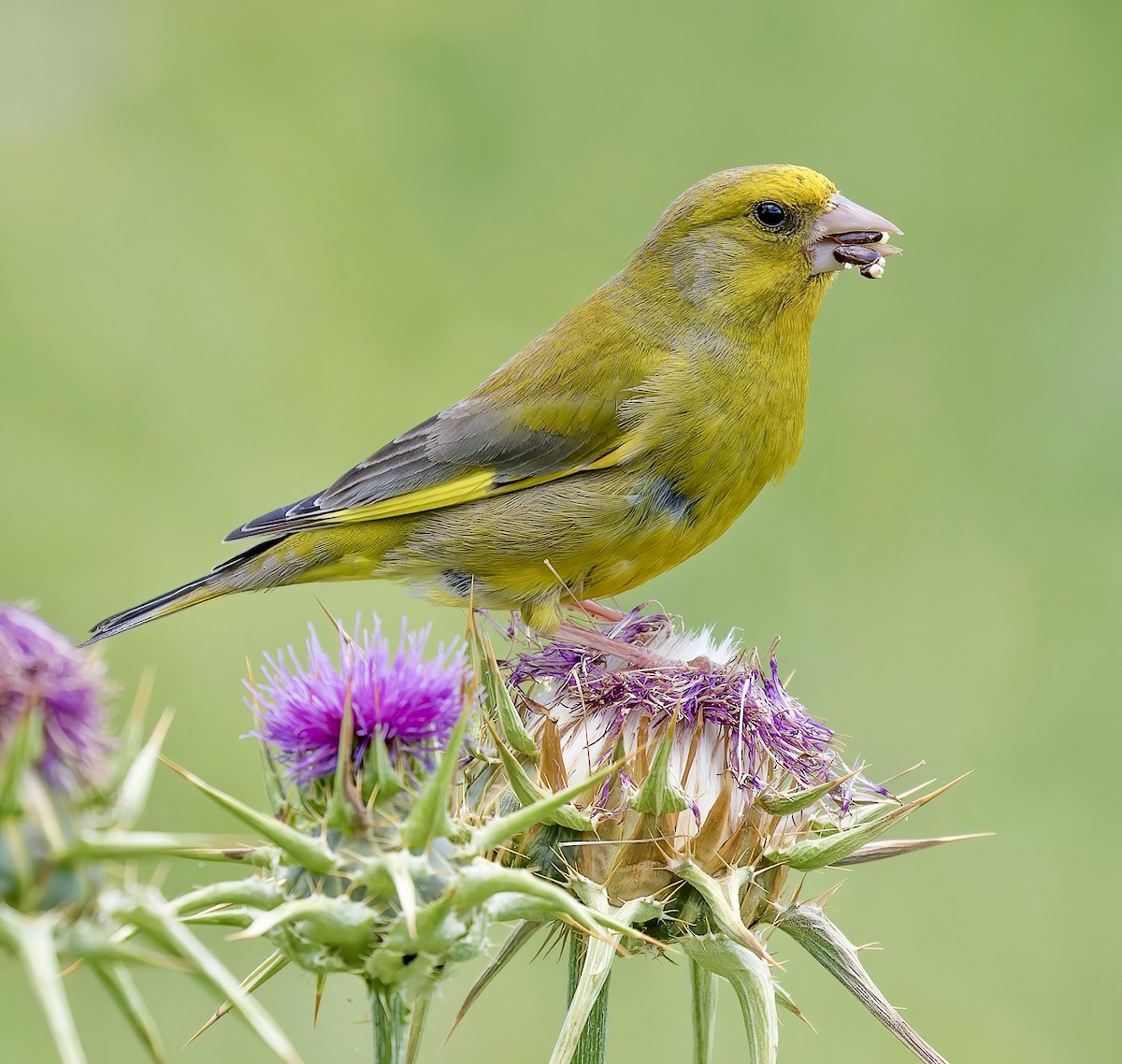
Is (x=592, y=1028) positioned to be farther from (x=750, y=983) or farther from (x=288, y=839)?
(x=288, y=839)

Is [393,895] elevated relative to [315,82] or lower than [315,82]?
lower

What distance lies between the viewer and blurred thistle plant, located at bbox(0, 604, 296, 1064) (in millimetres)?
2357

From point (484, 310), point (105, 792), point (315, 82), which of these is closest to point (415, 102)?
point (315, 82)

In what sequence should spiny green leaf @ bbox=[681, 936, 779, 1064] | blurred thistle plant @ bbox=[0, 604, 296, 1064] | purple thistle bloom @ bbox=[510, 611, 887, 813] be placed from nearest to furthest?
blurred thistle plant @ bbox=[0, 604, 296, 1064] < spiny green leaf @ bbox=[681, 936, 779, 1064] < purple thistle bloom @ bbox=[510, 611, 887, 813]

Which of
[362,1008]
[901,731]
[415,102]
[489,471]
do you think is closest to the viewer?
[489,471]

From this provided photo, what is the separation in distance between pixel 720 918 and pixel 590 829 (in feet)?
1.32

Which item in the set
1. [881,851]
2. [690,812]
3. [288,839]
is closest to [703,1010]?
[690,812]

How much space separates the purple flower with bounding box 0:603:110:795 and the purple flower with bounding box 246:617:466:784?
2.41ft

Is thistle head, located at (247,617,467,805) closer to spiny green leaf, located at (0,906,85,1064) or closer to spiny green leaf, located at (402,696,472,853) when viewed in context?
spiny green leaf, located at (402,696,472,853)

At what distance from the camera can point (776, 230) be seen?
573 centimetres

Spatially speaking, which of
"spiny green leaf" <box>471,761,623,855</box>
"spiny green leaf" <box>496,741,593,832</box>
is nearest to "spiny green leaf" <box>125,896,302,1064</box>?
"spiny green leaf" <box>471,761,623,855</box>

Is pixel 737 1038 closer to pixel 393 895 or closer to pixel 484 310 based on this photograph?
pixel 393 895

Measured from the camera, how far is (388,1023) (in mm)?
3168

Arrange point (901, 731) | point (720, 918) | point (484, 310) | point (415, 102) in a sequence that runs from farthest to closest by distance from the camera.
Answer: point (415, 102), point (484, 310), point (901, 731), point (720, 918)
